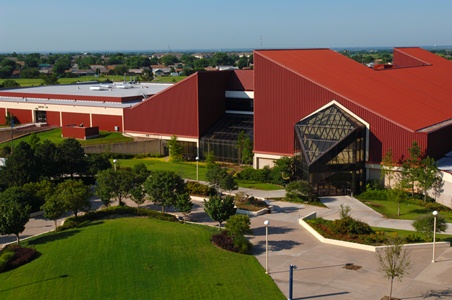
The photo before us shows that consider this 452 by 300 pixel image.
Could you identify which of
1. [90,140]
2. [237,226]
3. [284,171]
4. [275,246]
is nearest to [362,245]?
[275,246]

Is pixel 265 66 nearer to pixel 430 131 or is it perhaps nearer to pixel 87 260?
pixel 430 131

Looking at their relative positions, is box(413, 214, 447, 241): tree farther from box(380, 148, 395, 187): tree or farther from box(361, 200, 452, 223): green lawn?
box(380, 148, 395, 187): tree

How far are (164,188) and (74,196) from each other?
540 cm

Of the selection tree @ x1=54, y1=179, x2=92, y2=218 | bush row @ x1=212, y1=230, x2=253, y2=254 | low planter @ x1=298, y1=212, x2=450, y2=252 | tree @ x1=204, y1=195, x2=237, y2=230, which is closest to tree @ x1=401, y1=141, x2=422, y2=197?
low planter @ x1=298, y1=212, x2=450, y2=252

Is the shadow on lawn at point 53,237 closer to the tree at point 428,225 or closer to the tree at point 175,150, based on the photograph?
the tree at point 428,225

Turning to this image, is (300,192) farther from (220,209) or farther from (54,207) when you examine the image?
(54,207)

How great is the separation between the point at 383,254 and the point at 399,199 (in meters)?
9.14

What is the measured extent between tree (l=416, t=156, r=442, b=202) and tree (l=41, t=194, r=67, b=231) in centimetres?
2341

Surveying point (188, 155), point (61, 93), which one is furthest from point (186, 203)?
point (61, 93)

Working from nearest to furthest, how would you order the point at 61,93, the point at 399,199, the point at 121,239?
the point at 121,239
the point at 399,199
the point at 61,93

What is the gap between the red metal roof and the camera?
46.2 metres

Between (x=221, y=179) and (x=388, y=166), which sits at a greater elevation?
(x=388, y=166)

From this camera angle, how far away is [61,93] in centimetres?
7662

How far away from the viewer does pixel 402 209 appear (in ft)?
130
